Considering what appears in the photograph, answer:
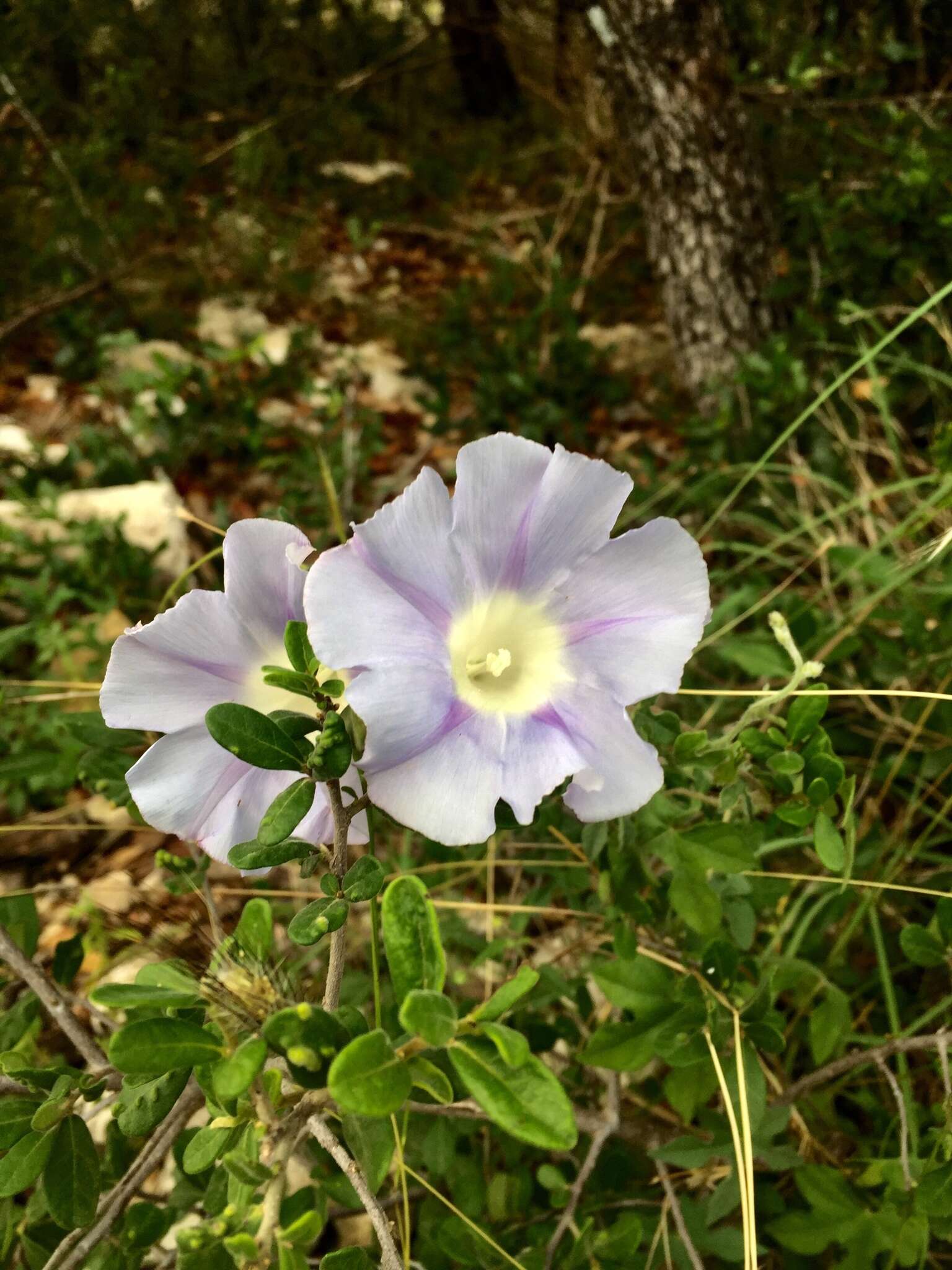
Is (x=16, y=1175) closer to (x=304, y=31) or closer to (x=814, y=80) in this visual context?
(x=814, y=80)

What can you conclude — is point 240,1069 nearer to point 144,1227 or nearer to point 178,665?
point 178,665

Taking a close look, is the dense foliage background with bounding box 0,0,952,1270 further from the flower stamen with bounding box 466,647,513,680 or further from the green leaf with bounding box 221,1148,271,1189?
the flower stamen with bounding box 466,647,513,680

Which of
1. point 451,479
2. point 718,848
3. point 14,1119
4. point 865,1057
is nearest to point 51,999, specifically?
point 14,1119

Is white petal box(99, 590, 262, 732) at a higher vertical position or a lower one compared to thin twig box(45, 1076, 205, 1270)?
higher

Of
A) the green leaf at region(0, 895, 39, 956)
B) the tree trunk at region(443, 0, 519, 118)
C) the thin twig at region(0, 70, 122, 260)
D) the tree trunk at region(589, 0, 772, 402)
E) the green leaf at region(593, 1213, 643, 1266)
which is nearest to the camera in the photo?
the green leaf at region(593, 1213, 643, 1266)

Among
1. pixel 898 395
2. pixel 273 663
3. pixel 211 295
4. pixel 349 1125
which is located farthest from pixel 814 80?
pixel 349 1125

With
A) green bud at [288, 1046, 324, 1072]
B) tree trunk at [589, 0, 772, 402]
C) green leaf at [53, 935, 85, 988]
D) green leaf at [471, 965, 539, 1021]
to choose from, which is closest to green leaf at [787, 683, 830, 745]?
green leaf at [471, 965, 539, 1021]
